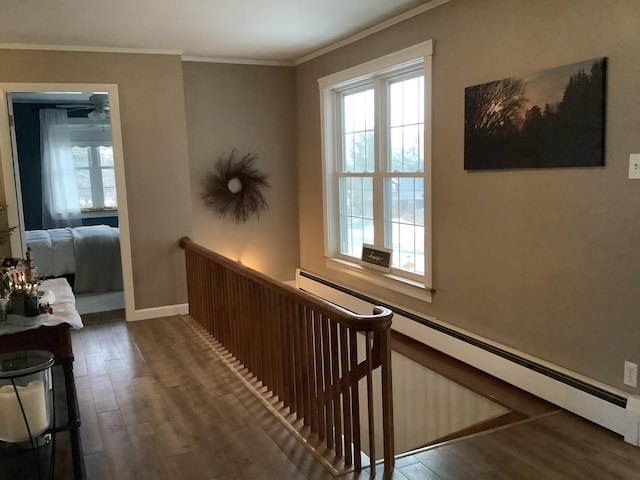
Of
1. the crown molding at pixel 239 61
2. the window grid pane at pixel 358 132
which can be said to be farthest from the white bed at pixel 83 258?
the window grid pane at pixel 358 132

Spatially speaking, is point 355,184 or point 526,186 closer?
point 526,186

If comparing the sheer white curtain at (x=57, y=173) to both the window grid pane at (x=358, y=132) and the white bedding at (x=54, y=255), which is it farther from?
the window grid pane at (x=358, y=132)

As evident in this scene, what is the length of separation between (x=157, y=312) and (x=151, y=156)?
1.43 meters

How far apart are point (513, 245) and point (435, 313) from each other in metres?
0.93

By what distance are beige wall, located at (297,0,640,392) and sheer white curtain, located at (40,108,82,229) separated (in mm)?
6075

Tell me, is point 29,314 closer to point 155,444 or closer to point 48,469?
point 48,469

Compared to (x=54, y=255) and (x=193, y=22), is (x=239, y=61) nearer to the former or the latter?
(x=193, y=22)

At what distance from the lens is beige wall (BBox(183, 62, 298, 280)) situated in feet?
17.7

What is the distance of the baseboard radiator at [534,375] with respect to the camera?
2635 mm

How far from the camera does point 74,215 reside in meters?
8.49

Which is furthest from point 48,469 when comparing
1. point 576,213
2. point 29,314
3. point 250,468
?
point 576,213

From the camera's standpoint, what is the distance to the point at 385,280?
4.50m

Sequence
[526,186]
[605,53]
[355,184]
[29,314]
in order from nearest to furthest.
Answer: [29,314] → [605,53] → [526,186] → [355,184]

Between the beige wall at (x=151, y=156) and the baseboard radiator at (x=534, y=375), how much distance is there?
6.54ft
